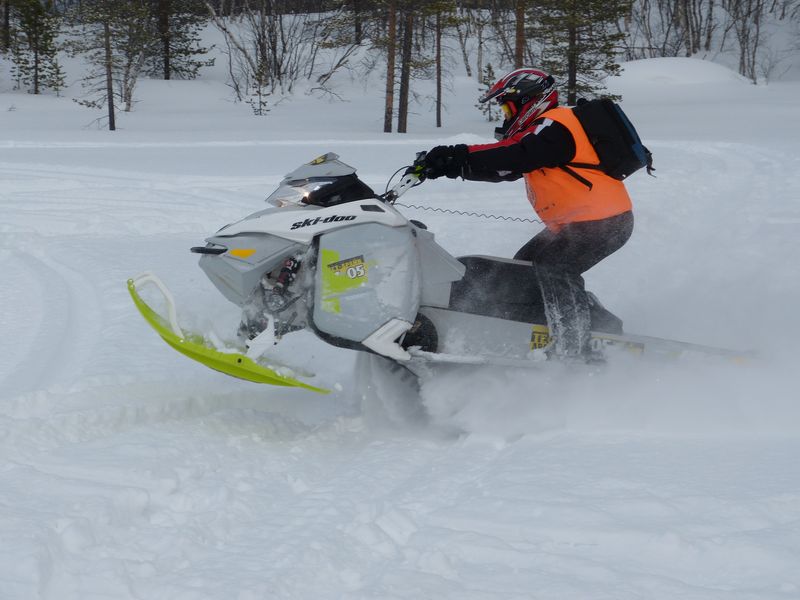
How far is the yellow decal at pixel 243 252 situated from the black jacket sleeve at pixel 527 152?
3.66ft

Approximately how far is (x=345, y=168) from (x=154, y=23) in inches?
1248

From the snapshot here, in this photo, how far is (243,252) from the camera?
145 inches

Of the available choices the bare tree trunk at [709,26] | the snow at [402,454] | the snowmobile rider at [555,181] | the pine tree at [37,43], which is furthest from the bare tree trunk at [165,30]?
the snowmobile rider at [555,181]

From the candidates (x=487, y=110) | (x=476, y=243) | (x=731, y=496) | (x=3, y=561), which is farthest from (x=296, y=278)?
(x=487, y=110)

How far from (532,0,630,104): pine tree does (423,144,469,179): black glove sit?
20.2 meters

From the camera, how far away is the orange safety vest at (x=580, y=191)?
4.16 m

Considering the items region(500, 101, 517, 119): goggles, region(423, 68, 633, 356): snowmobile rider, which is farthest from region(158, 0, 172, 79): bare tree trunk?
region(423, 68, 633, 356): snowmobile rider

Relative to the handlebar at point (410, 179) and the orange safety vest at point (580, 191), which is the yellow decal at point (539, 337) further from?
the handlebar at point (410, 179)

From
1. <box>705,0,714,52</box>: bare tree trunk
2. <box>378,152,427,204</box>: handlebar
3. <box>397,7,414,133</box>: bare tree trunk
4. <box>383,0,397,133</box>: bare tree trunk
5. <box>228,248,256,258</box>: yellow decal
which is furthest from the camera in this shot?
<box>705,0,714,52</box>: bare tree trunk

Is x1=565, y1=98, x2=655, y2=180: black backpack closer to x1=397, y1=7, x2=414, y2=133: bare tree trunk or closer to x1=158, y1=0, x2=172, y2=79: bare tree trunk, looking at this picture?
x1=397, y1=7, x2=414, y2=133: bare tree trunk

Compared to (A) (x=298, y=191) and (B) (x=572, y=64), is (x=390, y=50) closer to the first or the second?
(B) (x=572, y=64)

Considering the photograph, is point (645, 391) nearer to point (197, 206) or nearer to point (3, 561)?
point (3, 561)

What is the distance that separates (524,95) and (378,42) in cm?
1894

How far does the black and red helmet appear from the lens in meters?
4.22
